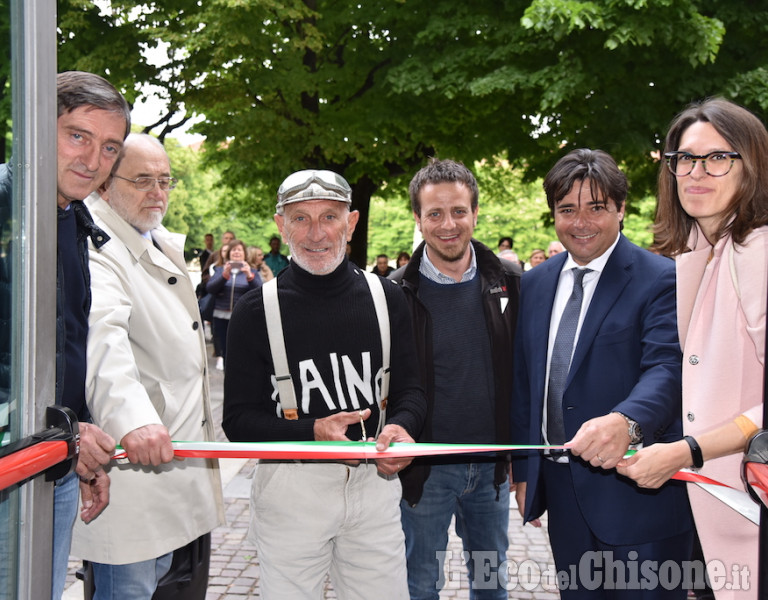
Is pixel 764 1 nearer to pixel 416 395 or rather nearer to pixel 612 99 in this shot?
pixel 612 99

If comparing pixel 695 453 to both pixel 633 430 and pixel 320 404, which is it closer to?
pixel 633 430

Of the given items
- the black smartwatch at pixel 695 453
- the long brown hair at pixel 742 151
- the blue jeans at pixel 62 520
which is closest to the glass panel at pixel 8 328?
the blue jeans at pixel 62 520

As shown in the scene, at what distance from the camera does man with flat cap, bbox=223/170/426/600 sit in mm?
2875

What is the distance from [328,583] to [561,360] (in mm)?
2651

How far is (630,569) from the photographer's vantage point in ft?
9.29

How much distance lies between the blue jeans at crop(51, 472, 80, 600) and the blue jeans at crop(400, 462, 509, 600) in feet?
5.05

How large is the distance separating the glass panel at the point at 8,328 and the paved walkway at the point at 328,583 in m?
2.33

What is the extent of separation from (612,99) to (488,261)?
27.9 ft

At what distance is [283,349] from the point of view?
2.89 metres

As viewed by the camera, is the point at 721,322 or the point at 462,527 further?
the point at 462,527

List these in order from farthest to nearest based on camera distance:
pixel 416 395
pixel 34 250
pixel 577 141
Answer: pixel 577 141, pixel 416 395, pixel 34 250

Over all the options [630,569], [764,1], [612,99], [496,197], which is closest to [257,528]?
[630,569]

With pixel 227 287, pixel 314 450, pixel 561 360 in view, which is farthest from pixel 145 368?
pixel 227 287

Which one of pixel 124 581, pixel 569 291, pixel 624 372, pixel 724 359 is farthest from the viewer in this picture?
pixel 569 291
